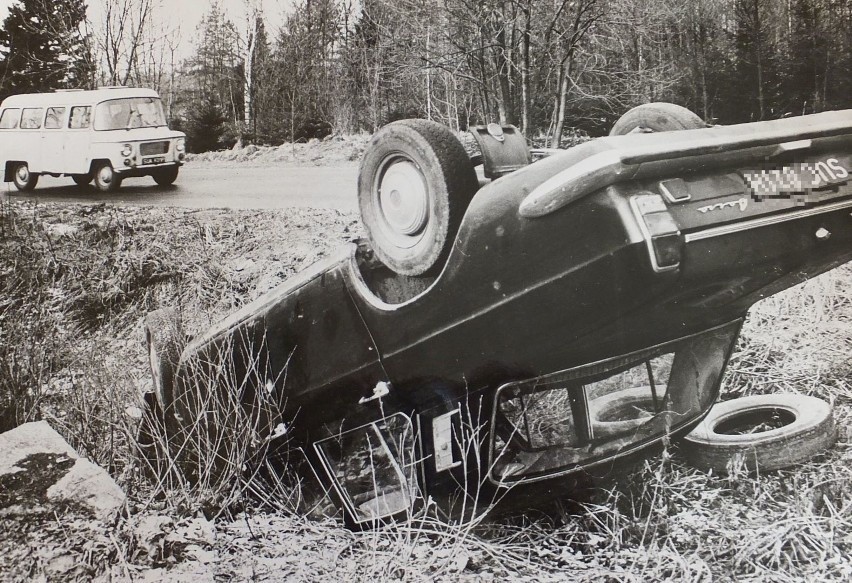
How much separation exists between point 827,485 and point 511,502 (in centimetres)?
83

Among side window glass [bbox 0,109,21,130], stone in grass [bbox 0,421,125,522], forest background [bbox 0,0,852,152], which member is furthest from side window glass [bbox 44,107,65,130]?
stone in grass [bbox 0,421,125,522]

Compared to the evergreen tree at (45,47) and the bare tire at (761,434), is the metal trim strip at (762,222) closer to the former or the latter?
the bare tire at (761,434)

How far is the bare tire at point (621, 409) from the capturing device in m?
2.25

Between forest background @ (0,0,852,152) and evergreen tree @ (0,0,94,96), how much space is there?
2.10 feet

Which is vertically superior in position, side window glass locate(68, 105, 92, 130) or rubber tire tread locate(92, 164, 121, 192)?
side window glass locate(68, 105, 92, 130)

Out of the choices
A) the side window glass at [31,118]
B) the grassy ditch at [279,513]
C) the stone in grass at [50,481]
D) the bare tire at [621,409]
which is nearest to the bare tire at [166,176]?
the grassy ditch at [279,513]

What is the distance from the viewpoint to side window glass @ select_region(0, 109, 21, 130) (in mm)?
2682

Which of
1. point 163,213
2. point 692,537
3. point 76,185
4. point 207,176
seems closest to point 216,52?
point 207,176

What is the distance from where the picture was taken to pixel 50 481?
222 cm

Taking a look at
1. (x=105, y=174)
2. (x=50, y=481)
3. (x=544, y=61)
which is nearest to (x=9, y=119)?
(x=105, y=174)

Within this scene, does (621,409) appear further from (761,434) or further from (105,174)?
(105,174)

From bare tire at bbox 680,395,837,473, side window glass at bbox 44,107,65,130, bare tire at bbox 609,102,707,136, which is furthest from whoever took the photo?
side window glass at bbox 44,107,65,130

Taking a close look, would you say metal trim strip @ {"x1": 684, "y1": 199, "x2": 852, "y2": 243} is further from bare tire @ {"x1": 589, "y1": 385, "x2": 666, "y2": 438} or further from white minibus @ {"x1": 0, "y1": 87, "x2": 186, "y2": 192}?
white minibus @ {"x1": 0, "y1": 87, "x2": 186, "y2": 192}

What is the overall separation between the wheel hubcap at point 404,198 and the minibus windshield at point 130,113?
3.50ft
